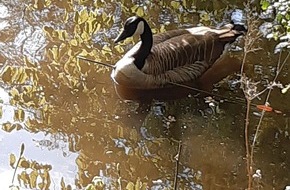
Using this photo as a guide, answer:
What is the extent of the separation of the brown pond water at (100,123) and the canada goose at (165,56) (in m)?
0.21

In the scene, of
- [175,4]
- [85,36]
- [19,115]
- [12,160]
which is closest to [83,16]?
[85,36]

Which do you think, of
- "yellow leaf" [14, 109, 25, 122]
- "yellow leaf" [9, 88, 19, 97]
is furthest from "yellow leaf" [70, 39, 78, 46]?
"yellow leaf" [14, 109, 25, 122]

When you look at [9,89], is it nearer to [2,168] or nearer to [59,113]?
[59,113]

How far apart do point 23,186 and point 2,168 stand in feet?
0.76

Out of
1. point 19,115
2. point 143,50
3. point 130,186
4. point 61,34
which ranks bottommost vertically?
point 130,186

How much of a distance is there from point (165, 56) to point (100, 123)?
35.2 inches

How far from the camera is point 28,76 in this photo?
5105 mm

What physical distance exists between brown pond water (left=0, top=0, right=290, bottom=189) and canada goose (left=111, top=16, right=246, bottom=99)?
213 millimetres

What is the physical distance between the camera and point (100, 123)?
4652mm

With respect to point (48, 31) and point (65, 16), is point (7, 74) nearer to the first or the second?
point (48, 31)

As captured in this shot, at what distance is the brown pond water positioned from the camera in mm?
4125

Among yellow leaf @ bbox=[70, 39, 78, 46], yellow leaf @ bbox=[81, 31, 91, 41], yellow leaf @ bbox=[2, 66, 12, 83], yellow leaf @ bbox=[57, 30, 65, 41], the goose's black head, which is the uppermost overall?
the goose's black head

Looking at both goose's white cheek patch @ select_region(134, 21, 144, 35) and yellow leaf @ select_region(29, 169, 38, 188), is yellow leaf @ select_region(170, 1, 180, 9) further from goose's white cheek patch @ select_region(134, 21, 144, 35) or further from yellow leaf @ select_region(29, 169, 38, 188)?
yellow leaf @ select_region(29, 169, 38, 188)

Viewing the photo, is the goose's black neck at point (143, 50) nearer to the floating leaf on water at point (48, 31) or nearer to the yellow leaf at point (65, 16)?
the floating leaf on water at point (48, 31)
